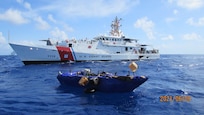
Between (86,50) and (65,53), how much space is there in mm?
4711

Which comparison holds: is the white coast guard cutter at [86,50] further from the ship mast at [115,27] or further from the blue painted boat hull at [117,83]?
the blue painted boat hull at [117,83]

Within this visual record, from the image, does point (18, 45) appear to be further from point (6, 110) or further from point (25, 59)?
point (6, 110)

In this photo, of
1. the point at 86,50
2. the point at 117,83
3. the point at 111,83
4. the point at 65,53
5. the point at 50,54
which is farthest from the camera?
the point at 86,50

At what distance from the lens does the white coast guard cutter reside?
38281 millimetres

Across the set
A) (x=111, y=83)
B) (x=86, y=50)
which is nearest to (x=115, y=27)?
(x=86, y=50)

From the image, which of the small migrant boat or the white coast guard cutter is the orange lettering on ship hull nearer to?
the white coast guard cutter

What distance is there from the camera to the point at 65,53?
40500mm

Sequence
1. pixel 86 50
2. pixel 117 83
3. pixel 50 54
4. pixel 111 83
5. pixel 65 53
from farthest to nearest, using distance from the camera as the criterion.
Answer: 1. pixel 86 50
2. pixel 65 53
3. pixel 50 54
4. pixel 111 83
5. pixel 117 83

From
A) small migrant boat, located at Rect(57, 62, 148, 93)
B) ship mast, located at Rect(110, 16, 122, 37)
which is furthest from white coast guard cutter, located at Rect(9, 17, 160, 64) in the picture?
small migrant boat, located at Rect(57, 62, 148, 93)

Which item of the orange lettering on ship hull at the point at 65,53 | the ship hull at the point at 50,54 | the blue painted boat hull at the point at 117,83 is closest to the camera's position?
the blue painted boat hull at the point at 117,83

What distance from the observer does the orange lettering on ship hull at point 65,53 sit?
39.8m

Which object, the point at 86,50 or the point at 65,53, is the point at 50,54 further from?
the point at 86,50

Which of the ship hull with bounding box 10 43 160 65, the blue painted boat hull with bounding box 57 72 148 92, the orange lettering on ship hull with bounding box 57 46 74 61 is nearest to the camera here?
the blue painted boat hull with bounding box 57 72 148 92

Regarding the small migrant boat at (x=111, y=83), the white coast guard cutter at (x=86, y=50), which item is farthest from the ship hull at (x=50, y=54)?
the small migrant boat at (x=111, y=83)
